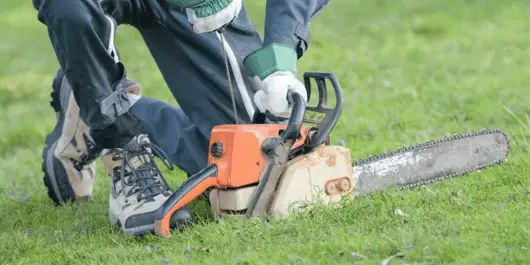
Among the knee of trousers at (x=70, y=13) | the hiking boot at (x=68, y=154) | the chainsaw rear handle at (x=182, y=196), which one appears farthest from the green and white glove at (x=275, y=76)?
the hiking boot at (x=68, y=154)

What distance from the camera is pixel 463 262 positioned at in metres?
2.63

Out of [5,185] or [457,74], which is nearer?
[5,185]

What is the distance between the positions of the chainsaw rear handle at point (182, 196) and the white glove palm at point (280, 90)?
33 centimetres

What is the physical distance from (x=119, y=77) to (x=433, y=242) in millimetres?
1509

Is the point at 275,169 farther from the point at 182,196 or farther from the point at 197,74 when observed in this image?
the point at 197,74

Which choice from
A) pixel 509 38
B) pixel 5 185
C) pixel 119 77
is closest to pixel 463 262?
pixel 119 77

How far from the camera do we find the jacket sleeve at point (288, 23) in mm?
3611

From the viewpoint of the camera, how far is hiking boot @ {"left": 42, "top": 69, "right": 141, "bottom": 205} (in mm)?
4379

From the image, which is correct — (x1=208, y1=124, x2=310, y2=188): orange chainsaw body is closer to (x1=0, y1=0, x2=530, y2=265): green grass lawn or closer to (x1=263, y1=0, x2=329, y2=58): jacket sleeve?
(x1=0, y1=0, x2=530, y2=265): green grass lawn

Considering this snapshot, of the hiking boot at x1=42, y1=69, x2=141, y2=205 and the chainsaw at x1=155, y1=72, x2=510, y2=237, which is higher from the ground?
the chainsaw at x1=155, y1=72, x2=510, y2=237

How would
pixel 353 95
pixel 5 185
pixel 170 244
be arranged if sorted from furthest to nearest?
pixel 353 95, pixel 5 185, pixel 170 244

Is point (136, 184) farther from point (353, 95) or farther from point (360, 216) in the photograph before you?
point (353, 95)

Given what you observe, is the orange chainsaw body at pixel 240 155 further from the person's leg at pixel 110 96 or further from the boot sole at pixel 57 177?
the boot sole at pixel 57 177

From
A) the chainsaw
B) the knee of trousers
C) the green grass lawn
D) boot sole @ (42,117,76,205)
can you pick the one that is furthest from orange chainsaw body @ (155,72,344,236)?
boot sole @ (42,117,76,205)
